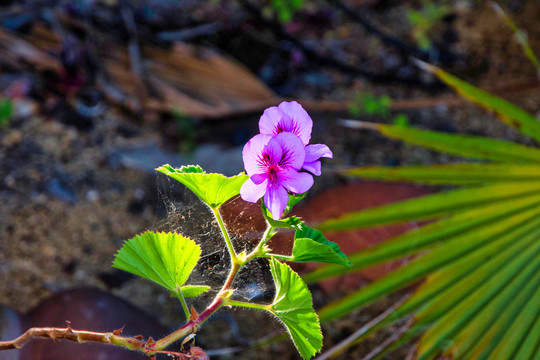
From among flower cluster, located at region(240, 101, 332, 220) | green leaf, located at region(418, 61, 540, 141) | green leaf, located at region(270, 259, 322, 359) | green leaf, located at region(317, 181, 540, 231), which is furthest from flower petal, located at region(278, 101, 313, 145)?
green leaf, located at region(418, 61, 540, 141)

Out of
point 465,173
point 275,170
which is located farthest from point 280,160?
point 465,173

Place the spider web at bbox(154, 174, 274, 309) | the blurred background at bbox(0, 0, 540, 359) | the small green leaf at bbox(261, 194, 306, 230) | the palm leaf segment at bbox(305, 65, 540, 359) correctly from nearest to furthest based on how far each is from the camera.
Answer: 1. the small green leaf at bbox(261, 194, 306, 230)
2. the spider web at bbox(154, 174, 274, 309)
3. the palm leaf segment at bbox(305, 65, 540, 359)
4. the blurred background at bbox(0, 0, 540, 359)

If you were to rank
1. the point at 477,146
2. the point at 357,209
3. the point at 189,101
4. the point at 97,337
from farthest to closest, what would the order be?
the point at 189,101 < the point at 357,209 < the point at 477,146 < the point at 97,337

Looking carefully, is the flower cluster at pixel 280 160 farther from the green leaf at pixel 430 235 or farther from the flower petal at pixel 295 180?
the green leaf at pixel 430 235

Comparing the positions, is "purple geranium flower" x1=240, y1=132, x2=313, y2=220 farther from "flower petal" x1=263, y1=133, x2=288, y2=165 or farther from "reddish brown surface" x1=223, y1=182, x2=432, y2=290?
"reddish brown surface" x1=223, y1=182, x2=432, y2=290

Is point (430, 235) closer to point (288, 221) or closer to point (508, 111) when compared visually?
point (508, 111)

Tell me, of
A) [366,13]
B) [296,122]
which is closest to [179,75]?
[366,13]

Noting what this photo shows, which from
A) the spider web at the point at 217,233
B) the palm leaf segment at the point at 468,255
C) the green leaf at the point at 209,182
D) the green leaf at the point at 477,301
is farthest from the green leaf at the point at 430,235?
the green leaf at the point at 209,182
